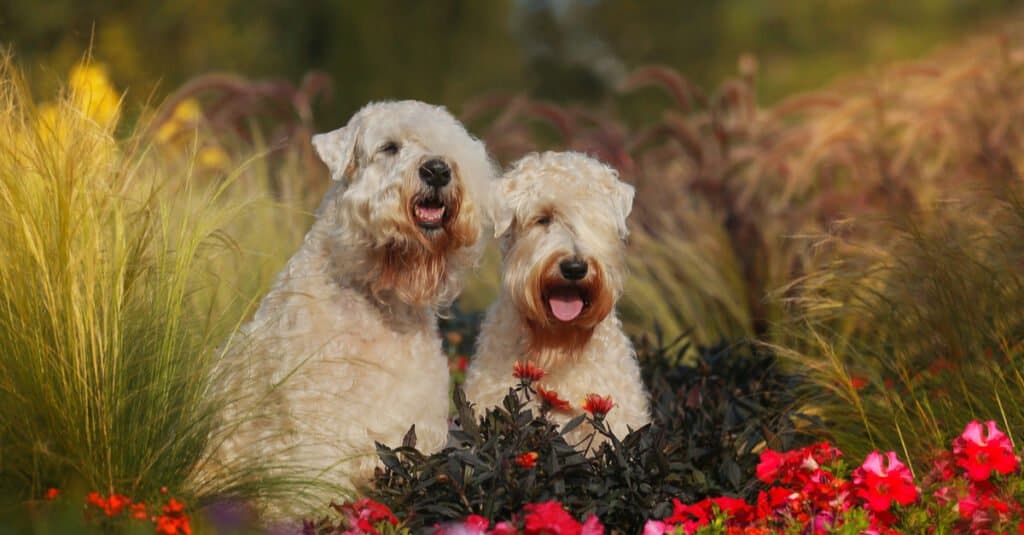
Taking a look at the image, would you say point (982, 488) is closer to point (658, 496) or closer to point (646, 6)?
point (658, 496)

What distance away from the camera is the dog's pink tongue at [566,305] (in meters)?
4.58

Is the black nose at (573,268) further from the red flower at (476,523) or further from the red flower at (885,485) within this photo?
the red flower at (885,485)

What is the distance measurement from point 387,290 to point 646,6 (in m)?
21.8

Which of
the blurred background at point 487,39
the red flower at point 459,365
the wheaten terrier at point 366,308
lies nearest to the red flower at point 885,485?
the wheaten terrier at point 366,308

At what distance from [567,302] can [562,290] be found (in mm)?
50

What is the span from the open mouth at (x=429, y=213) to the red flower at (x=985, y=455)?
6.34 ft

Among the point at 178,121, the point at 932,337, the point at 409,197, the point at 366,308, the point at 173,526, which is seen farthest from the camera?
the point at 178,121

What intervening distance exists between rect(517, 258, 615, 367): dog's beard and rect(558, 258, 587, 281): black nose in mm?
20

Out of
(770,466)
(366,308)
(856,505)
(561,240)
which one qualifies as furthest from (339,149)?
(856,505)

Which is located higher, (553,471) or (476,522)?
(553,471)

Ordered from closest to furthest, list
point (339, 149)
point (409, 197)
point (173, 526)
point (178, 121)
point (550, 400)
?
point (173, 526) → point (409, 197) → point (339, 149) → point (550, 400) → point (178, 121)

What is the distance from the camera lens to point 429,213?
170 inches

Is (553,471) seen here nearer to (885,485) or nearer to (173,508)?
(885,485)

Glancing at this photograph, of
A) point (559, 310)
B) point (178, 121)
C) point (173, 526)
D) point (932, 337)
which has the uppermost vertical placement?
point (178, 121)
